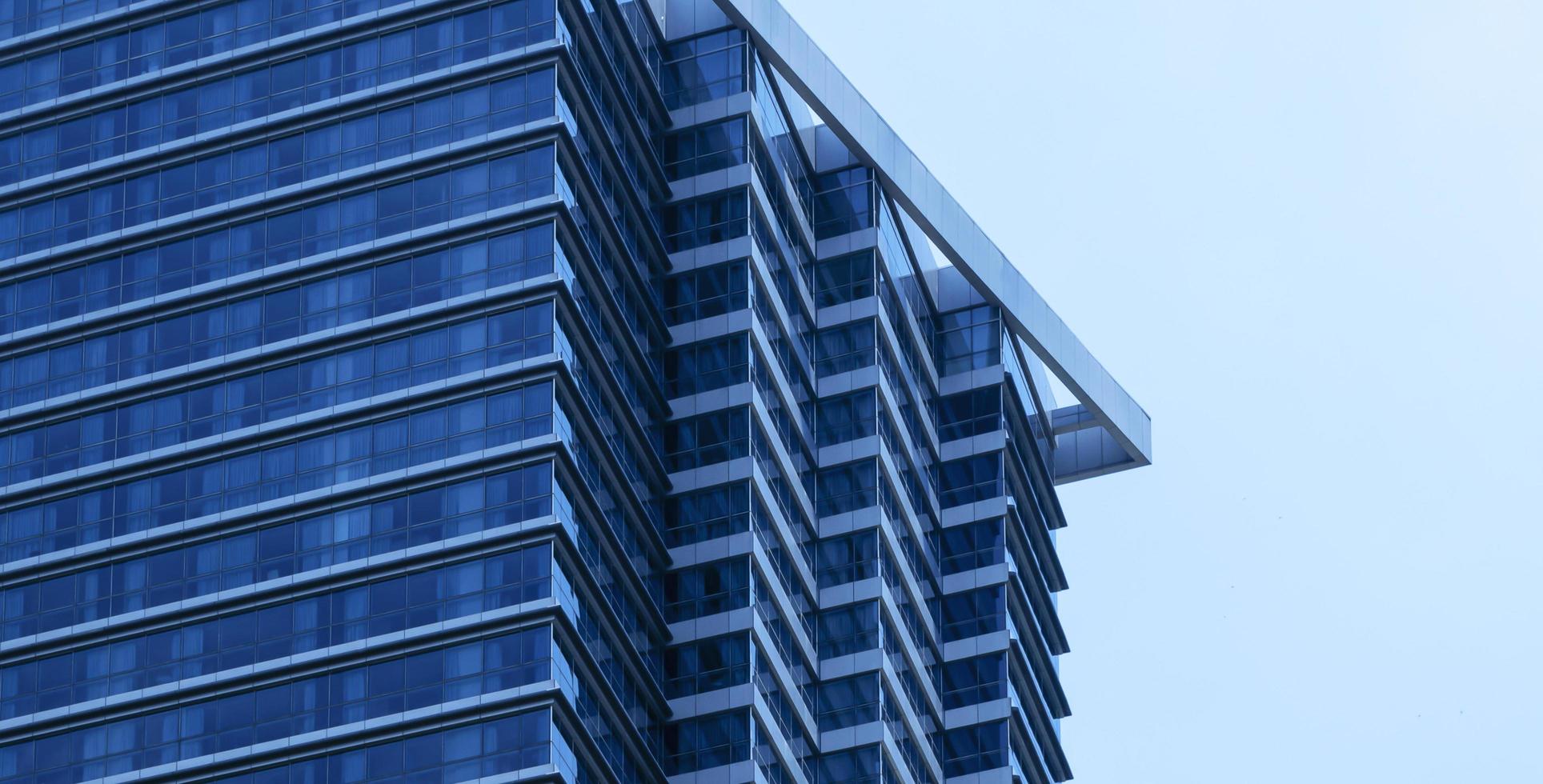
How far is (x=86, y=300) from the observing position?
16212 cm

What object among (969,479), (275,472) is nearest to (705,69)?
(969,479)

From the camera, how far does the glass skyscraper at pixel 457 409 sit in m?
148

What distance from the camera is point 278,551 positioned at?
495 feet

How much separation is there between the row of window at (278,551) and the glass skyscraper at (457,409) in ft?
0.59

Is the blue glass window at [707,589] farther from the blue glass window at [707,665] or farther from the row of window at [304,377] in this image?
the row of window at [304,377]

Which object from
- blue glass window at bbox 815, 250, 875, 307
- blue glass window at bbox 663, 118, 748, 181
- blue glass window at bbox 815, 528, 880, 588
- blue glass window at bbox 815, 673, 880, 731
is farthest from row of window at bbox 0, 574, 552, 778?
blue glass window at bbox 815, 250, 875, 307

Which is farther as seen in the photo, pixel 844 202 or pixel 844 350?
pixel 844 202

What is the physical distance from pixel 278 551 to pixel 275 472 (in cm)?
375

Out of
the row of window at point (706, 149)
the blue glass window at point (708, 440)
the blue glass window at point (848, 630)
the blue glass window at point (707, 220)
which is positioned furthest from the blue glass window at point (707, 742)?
the row of window at point (706, 149)

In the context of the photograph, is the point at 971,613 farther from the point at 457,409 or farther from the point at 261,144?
the point at 261,144

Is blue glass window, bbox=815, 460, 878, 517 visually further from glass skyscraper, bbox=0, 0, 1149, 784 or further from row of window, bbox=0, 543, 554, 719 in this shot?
row of window, bbox=0, 543, 554, 719

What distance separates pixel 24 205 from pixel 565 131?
27442 millimetres

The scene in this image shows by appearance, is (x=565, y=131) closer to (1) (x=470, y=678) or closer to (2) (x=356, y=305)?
(2) (x=356, y=305)

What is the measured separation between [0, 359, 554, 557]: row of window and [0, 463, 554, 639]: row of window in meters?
1.63
